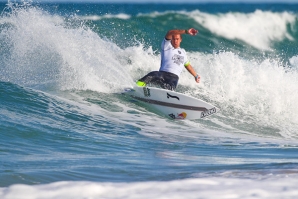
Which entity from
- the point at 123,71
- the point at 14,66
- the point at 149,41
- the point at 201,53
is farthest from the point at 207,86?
the point at 149,41

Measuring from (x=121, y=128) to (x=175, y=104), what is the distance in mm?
1820

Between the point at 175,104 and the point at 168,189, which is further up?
the point at 175,104

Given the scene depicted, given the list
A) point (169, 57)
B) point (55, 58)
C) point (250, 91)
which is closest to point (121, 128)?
point (169, 57)

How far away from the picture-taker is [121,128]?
29.2ft

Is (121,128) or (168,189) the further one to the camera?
(121,128)

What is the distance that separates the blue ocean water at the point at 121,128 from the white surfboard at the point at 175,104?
168mm

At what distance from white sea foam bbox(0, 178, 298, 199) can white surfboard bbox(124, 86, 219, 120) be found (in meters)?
5.22

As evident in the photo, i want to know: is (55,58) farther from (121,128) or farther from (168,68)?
(121,128)

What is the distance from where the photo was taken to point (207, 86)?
13.5 metres

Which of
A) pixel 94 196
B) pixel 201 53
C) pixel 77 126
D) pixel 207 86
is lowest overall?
pixel 94 196

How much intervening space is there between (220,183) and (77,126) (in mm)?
4184

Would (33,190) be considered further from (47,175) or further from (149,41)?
(149,41)

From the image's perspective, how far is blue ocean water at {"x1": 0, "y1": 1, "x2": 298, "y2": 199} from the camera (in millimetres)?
4961

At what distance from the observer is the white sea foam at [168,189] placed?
14.8 feet
